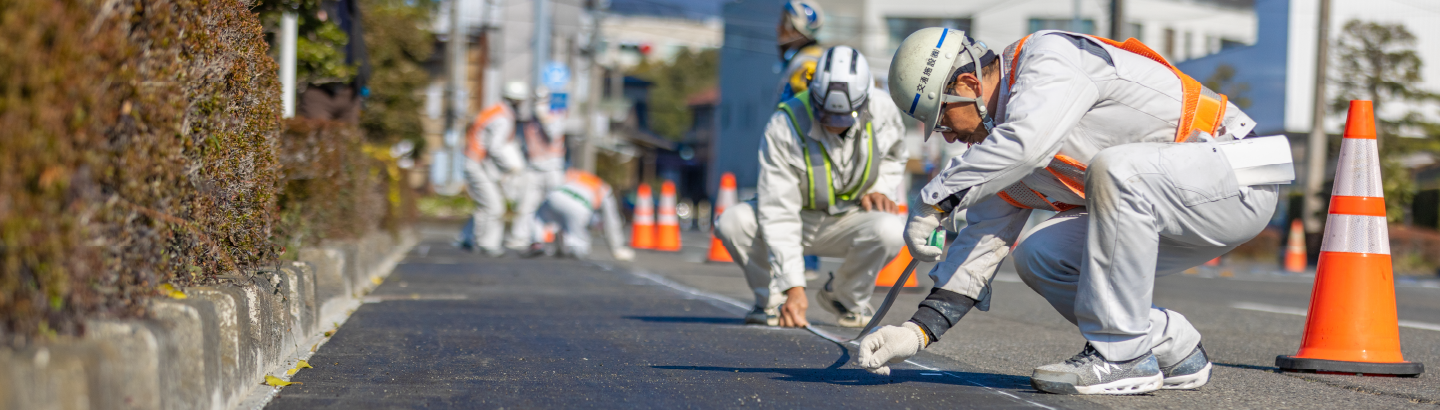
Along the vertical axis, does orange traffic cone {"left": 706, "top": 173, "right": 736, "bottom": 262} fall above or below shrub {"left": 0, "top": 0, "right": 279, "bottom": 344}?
below

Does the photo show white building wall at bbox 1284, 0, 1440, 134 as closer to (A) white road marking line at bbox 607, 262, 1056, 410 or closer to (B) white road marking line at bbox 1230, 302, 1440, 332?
(B) white road marking line at bbox 1230, 302, 1440, 332

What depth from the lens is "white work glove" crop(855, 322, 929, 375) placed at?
3.62 meters

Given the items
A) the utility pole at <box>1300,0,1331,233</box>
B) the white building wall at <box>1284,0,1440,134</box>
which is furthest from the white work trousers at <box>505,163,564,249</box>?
the white building wall at <box>1284,0,1440,134</box>

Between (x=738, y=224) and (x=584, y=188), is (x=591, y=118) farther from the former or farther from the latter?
(x=738, y=224)

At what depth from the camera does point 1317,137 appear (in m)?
22.1

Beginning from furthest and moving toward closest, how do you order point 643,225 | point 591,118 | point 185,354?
point 591,118
point 643,225
point 185,354

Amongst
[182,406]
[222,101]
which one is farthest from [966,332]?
[182,406]

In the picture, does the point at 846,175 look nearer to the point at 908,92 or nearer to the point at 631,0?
the point at 908,92

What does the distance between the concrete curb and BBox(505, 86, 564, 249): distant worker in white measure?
874cm

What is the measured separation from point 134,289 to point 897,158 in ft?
13.7

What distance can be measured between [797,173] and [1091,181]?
2.40 meters

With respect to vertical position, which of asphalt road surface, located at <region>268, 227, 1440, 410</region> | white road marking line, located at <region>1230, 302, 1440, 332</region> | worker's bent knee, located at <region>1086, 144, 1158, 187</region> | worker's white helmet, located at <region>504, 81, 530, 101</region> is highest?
worker's white helmet, located at <region>504, 81, 530, 101</region>

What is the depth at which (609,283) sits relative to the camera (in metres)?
8.93

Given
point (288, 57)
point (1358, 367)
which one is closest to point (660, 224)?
point (288, 57)
